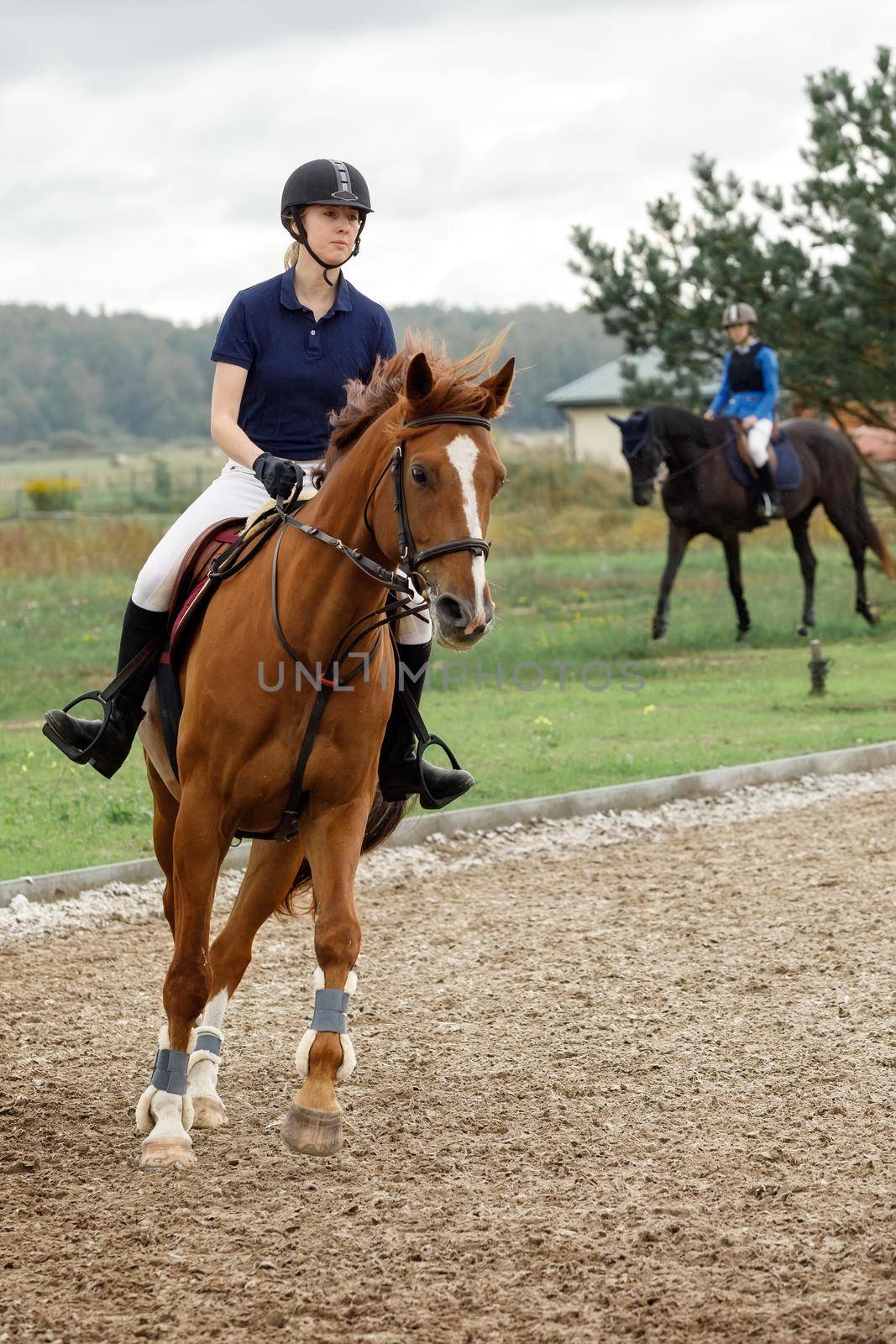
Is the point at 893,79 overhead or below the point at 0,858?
overhead

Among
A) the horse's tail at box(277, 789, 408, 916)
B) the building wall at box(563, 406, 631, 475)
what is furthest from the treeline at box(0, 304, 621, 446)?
the horse's tail at box(277, 789, 408, 916)

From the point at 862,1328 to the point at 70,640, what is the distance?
592 inches

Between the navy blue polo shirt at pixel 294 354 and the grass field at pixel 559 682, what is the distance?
97.8 inches

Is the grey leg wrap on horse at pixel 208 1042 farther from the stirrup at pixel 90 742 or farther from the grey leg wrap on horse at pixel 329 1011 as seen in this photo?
the stirrup at pixel 90 742

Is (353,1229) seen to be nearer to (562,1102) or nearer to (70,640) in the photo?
(562,1102)

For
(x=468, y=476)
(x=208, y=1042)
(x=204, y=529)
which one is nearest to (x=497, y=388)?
(x=468, y=476)

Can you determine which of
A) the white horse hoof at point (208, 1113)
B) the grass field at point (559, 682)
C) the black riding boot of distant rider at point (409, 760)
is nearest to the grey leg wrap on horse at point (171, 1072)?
the white horse hoof at point (208, 1113)

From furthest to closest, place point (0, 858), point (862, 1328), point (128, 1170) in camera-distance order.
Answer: point (0, 858)
point (128, 1170)
point (862, 1328)

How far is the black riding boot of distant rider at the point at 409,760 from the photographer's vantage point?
5211 millimetres

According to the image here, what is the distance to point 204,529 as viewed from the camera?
5148 mm

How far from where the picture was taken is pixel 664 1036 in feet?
17.8

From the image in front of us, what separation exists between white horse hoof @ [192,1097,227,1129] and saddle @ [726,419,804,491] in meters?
14.2

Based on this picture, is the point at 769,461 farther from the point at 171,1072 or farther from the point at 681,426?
the point at 171,1072

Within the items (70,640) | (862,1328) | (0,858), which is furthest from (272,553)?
(70,640)
